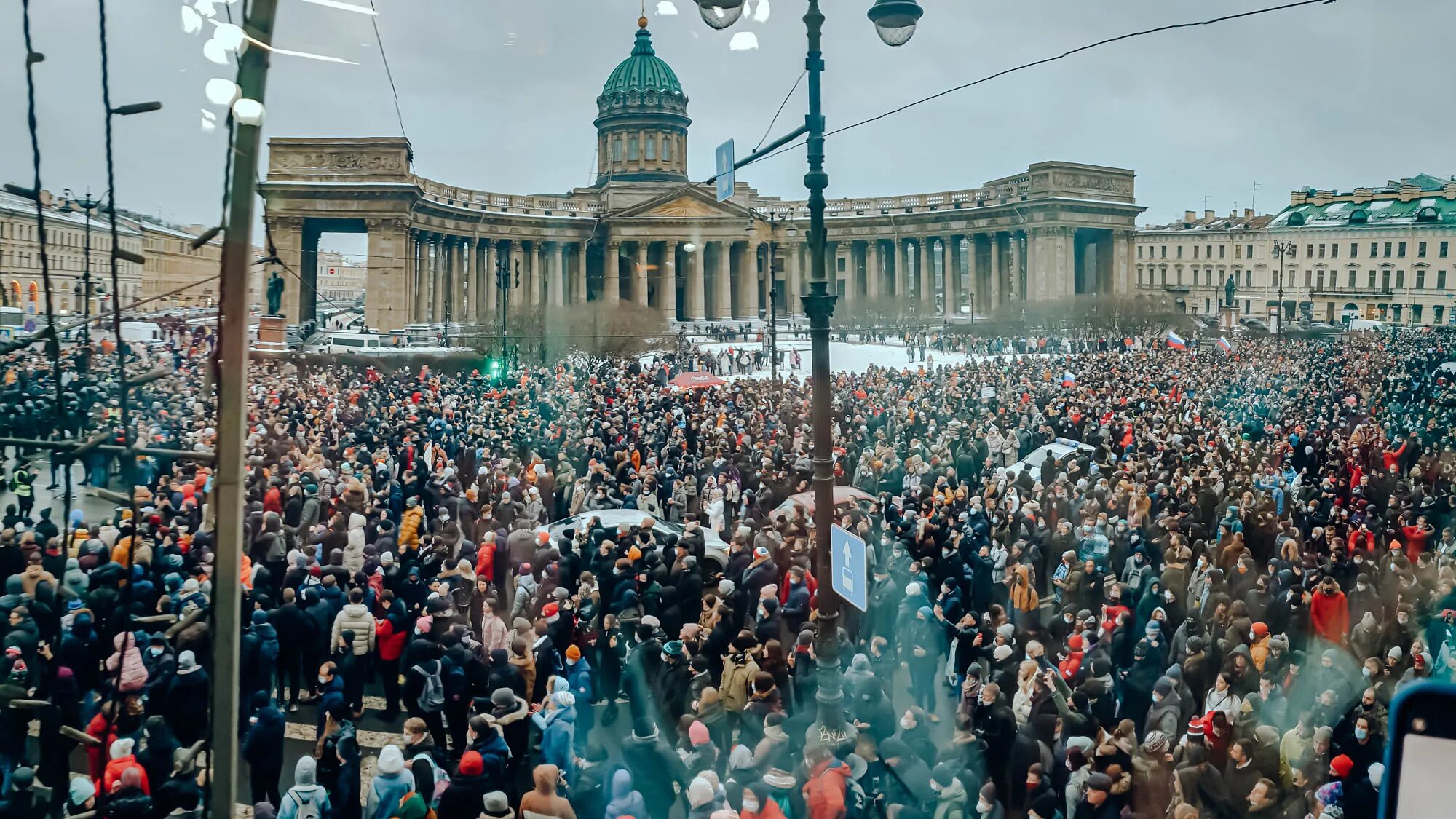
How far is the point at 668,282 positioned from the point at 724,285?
4554 millimetres

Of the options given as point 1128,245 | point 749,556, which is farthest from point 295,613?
point 1128,245

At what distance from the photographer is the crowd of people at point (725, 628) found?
724 cm

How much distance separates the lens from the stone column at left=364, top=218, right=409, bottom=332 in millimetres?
52594

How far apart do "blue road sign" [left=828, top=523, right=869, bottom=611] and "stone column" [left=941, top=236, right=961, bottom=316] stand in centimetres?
7016

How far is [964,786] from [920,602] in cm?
392

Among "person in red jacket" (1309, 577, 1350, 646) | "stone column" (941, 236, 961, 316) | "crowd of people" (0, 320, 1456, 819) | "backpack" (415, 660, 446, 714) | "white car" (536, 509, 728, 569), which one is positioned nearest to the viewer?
"crowd of people" (0, 320, 1456, 819)

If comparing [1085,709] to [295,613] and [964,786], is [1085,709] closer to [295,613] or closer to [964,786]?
[964,786]

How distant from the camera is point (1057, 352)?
152 feet

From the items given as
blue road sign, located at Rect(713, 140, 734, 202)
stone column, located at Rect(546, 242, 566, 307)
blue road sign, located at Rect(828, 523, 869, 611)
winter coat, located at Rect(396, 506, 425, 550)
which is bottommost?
winter coat, located at Rect(396, 506, 425, 550)

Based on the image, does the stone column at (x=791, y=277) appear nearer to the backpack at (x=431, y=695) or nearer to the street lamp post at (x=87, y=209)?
the backpack at (x=431, y=695)

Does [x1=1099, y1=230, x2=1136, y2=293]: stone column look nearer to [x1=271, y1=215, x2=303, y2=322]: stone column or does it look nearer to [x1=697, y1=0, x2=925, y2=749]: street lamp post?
[x1=271, y1=215, x2=303, y2=322]: stone column

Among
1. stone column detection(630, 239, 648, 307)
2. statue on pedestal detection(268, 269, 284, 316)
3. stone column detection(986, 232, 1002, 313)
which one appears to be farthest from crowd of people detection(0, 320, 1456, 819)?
stone column detection(630, 239, 648, 307)

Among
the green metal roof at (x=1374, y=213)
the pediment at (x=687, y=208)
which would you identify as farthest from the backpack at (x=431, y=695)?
the pediment at (x=687, y=208)

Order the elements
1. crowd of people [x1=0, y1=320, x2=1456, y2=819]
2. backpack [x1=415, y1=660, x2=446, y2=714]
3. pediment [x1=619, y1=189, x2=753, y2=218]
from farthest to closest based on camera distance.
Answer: pediment [x1=619, y1=189, x2=753, y2=218]
backpack [x1=415, y1=660, x2=446, y2=714]
crowd of people [x1=0, y1=320, x2=1456, y2=819]
